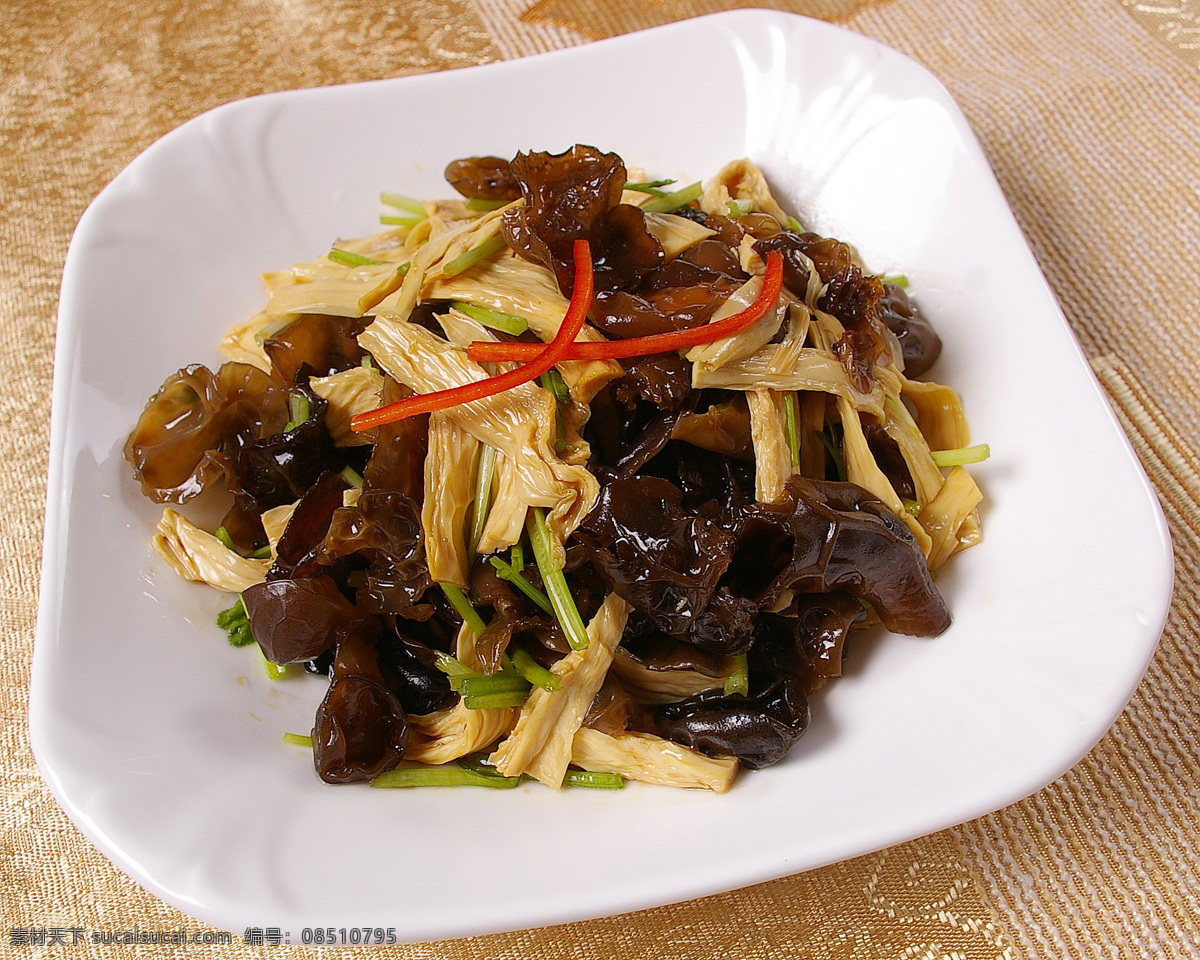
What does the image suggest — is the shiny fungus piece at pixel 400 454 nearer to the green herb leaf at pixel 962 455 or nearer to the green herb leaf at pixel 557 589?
the green herb leaf at pixel 557 589

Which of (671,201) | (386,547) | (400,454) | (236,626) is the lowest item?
(236,626)

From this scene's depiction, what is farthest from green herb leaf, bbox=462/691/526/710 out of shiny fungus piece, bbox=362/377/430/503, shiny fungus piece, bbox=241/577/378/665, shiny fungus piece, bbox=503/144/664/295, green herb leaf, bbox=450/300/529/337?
shiny fungus piece, bbox=503/144/664/295

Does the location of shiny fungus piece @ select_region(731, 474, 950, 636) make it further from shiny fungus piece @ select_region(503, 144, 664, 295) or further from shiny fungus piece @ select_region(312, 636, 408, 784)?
shiny fungus piece @ select_region(312, 636, 408, 784)

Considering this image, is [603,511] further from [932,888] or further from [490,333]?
[932,888]

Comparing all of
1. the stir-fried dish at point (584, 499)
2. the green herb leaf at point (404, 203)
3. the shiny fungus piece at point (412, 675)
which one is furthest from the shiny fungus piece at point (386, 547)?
the green herb leaf at point (404, 203)

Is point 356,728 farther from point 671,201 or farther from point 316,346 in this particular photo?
point 671,201

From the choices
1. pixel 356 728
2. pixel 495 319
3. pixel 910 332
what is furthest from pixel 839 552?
pixel 356 728
